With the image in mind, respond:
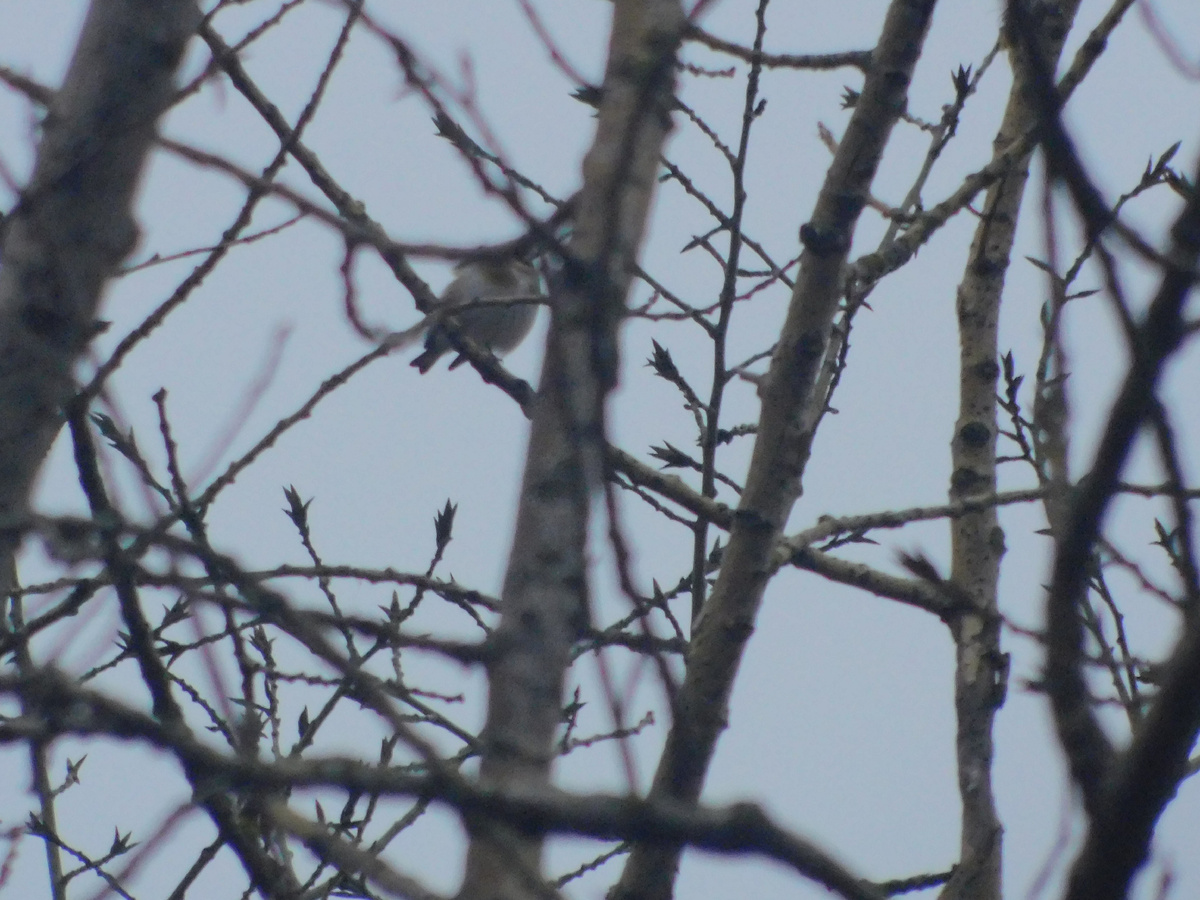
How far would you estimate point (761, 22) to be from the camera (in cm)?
278

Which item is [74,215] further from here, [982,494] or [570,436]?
[982,494]

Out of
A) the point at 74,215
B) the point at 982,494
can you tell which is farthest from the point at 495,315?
the point at 74,215

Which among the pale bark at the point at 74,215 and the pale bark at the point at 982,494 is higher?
the pale bark at the point at 982,494

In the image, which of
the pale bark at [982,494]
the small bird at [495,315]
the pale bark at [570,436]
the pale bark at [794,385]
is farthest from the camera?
the small bird at [495,315]

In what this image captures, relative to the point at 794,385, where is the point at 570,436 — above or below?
below

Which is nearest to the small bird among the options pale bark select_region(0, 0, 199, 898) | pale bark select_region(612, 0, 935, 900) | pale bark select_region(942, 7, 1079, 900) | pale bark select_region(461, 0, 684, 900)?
pale bark select_region(942, 7, 1079, 900)

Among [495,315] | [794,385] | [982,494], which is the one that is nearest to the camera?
[794,385]

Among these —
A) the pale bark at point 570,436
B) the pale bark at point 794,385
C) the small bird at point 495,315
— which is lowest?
the pale bark at point 570,436

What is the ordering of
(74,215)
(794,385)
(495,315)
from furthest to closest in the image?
(495,315), (794,385), (74,215)

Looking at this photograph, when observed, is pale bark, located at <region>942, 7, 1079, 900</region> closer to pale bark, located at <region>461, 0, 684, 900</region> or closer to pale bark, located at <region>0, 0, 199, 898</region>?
pale bark, located at <region>461, 0, 684, 900</region>

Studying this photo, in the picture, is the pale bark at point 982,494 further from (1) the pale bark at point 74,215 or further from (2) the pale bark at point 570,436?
(1) the pale bark at point 74,215

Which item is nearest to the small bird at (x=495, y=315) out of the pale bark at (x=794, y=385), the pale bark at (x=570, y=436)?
the pale bark at (x=794, y=385)

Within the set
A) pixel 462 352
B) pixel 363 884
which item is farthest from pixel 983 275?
pixel 363 884

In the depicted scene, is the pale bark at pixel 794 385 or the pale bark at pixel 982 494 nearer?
A: the pale bark at pixel 794 385
